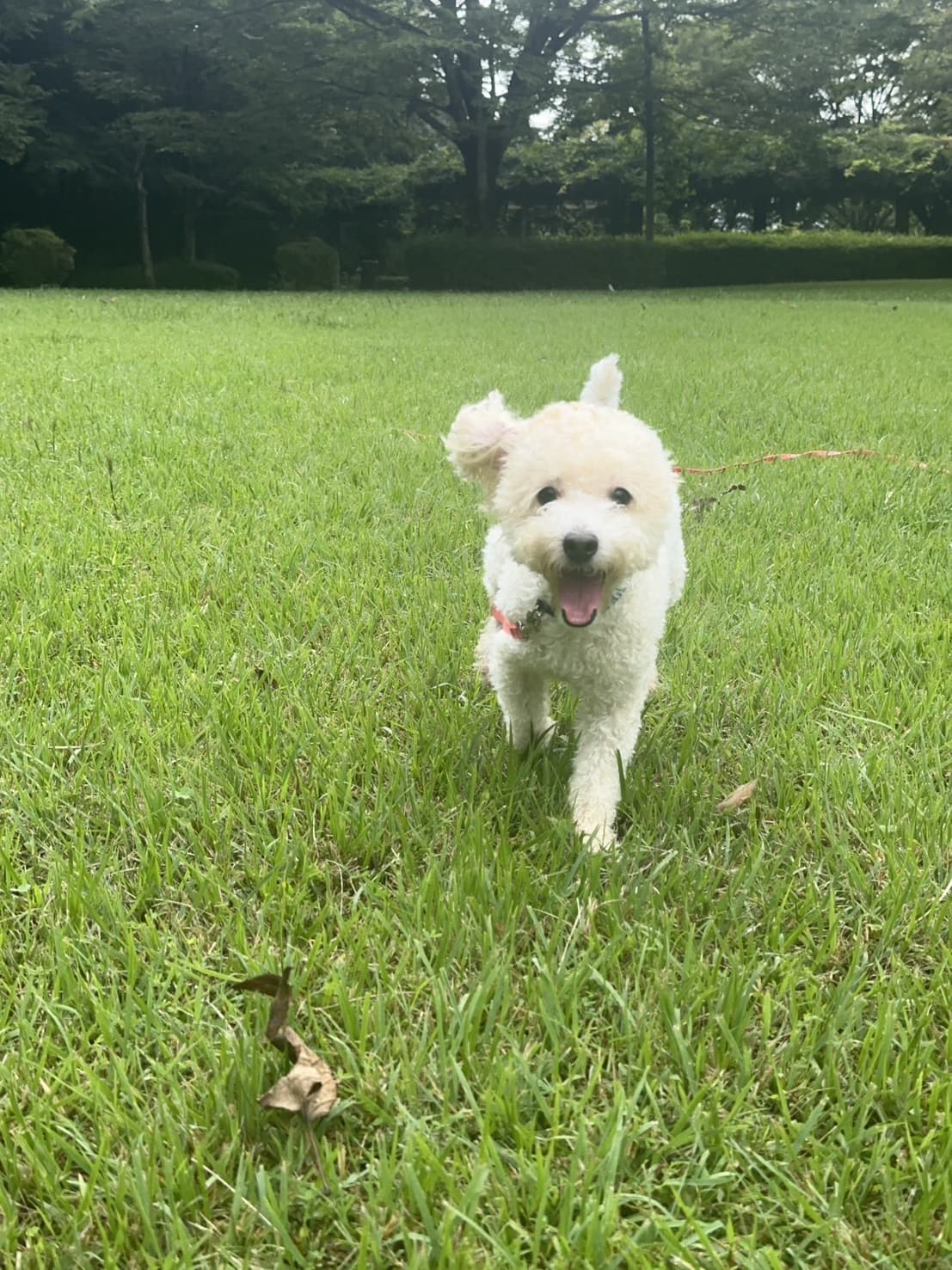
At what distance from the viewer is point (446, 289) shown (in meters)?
26.6

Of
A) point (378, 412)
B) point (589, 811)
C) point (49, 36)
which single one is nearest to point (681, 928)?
point (589, 811)

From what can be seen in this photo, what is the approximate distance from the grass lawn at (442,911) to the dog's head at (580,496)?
1.63ft

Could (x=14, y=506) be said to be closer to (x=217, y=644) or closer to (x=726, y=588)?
(x=217, y=644)

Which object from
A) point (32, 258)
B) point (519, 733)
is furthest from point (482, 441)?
point (32, 258)

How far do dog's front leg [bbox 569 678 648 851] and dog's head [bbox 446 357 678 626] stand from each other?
287 millimetres

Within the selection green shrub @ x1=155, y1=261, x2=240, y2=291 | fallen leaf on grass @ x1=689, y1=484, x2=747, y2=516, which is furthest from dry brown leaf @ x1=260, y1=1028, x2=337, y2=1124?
green shrub @ x1=155, y1=261, x2=240, y2=291

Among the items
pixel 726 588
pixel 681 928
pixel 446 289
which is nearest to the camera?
pixel 681 928

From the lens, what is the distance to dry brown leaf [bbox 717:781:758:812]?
206 centimetres

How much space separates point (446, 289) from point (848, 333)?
16.2 metres

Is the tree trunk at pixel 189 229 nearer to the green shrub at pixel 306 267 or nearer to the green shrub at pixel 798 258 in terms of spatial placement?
the green shrub at pixel 306 267

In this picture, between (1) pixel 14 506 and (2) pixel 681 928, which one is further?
(1) pixel 14 506

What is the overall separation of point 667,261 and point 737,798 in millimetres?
31020

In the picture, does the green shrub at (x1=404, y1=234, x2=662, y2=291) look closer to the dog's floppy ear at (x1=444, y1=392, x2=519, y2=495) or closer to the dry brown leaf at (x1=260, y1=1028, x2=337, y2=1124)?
the dog's floppy ear at (x1=444, y1=392, x2=519, y2=495)

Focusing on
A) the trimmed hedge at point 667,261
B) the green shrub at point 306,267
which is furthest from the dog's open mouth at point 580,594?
the trimmed hedge at point 667,261
